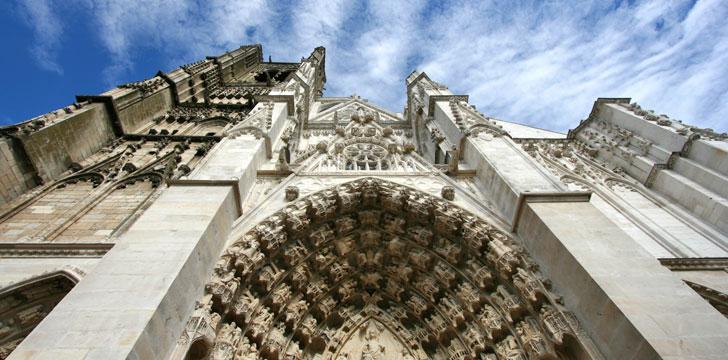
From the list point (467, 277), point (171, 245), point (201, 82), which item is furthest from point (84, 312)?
point (201, 82)

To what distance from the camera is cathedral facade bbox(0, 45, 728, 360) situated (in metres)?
3.86

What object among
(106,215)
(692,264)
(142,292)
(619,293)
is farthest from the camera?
(106,215)

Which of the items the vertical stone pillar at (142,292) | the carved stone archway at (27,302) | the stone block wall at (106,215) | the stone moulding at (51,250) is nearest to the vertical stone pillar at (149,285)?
the vertical stone pillar at (142,292)

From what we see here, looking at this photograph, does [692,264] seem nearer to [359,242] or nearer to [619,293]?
[619,293]

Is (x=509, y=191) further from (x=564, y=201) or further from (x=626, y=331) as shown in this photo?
(x=626, y=331)

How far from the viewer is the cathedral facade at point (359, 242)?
12.7 feet

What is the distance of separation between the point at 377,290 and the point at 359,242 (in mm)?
1020

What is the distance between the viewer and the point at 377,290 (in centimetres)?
716

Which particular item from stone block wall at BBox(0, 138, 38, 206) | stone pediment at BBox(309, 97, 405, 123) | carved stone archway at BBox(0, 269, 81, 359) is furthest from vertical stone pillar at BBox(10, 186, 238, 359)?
stone pediment at BBox(309, 97, 405, 123)

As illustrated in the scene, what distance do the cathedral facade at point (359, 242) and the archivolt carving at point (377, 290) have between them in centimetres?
A: 3

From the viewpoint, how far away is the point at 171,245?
14.6 ft

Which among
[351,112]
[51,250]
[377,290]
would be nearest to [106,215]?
[51,250]

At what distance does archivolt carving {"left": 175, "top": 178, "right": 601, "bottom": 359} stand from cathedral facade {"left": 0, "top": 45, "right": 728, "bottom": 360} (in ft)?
0.10

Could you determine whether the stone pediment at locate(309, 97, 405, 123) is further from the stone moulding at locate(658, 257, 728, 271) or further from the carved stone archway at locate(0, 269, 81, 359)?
the stone moulding at locate(658, 257, 728, 271)
